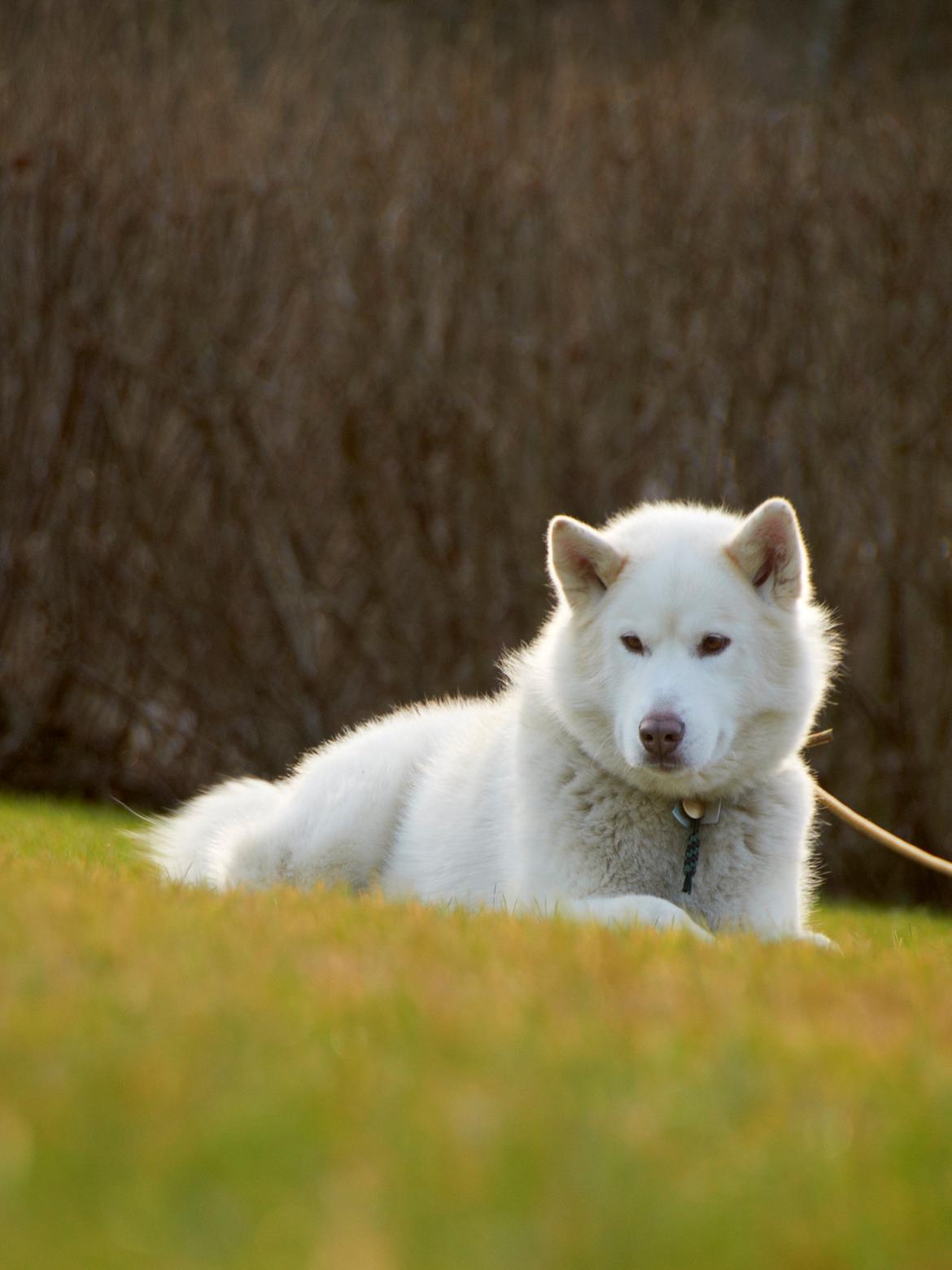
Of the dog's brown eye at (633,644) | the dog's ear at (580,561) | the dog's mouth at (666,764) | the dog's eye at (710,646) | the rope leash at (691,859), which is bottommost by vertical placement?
the rope leash at (691,859)

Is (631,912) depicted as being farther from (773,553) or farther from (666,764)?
(773,553)

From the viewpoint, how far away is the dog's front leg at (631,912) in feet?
13.1

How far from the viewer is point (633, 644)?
470cm

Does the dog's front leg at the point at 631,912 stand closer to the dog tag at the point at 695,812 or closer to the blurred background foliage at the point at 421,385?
the dog tag at the point at 695,812

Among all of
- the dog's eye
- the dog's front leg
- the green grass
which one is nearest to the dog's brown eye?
the dog's eye

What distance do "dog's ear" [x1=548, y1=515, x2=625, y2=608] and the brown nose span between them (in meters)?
0.64

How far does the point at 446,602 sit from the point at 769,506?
188 inches

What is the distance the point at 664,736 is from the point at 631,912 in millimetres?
479

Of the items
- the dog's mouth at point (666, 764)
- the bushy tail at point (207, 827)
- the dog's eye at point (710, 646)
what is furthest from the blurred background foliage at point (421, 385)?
the dog's mouth at point (666, 764)

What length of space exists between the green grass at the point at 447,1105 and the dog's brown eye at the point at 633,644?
4.82ft

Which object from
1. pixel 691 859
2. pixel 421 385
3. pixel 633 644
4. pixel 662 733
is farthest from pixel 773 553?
pixel 421 385

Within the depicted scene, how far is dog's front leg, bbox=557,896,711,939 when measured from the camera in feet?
13.1

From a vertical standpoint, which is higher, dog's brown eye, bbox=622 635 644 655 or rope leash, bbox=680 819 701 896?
dog's brown eye, bbox=622 635 644 655

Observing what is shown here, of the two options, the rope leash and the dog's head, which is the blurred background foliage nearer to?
the dog's head
